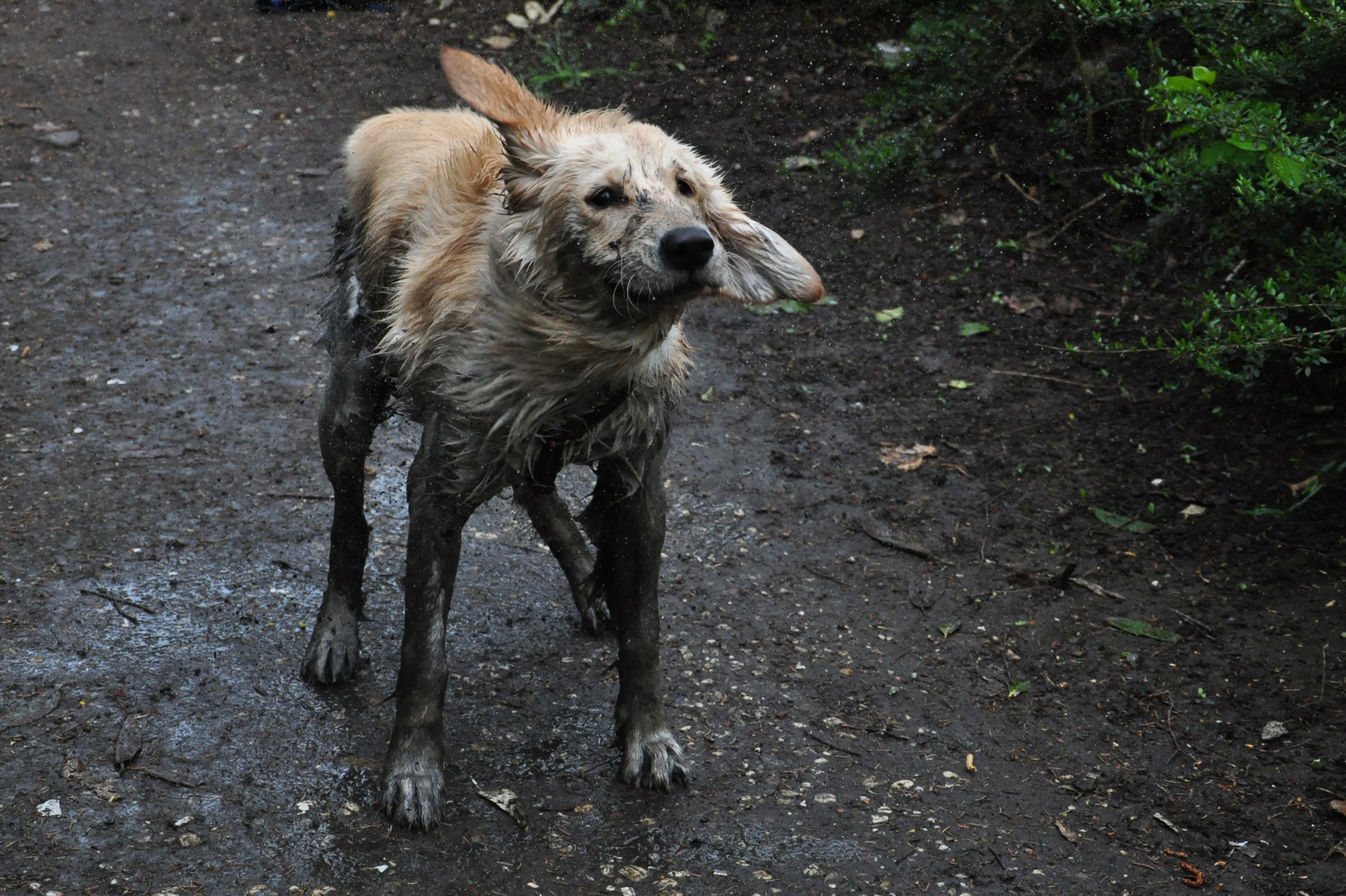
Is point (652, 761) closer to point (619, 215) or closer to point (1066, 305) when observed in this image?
point (619, 215)

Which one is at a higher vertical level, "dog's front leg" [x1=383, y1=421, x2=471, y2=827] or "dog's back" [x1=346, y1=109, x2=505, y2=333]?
"dog's back" [x1=346, y1=109, x2=505, y2=333]

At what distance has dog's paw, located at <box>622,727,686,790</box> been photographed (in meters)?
3.86

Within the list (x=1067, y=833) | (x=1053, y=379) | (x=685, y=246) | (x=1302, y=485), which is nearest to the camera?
(x=685, y=246)

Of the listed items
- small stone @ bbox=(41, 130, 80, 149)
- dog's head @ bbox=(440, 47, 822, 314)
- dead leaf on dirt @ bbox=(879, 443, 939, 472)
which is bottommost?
small stone @ bbox=(41, 130, 80, 149)

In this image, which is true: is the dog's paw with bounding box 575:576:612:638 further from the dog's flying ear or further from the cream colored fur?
the dog's flying ear

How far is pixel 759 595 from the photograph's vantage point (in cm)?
500

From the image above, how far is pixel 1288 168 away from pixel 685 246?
9.67 ft

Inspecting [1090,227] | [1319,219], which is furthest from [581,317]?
[1090,227]

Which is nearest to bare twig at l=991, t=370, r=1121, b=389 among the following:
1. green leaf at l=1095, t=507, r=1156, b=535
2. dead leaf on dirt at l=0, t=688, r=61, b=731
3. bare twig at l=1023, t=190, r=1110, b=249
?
green leaf at l=1095, t=507, r=1156, b=535

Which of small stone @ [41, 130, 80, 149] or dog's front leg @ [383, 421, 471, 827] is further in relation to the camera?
small stone @ [41, 130, 80, 149]

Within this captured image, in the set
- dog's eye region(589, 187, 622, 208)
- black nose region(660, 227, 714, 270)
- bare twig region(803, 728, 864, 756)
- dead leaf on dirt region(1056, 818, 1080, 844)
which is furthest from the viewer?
bare twig region(803, 728, 864, 756)

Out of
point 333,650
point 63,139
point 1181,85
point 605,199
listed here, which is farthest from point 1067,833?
point 63,139

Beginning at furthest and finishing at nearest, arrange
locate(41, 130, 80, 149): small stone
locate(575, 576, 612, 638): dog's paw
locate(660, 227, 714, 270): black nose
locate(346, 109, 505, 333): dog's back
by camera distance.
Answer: locate(41, 130, 80, 149): small stone < locate(575, 576, 612, 638): dog's paw < locate(346, 109, 505, 333): dog's back < locate(660, 227, 714, 270): black nose

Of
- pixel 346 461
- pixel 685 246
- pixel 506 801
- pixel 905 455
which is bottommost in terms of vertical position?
pixel 905 455
